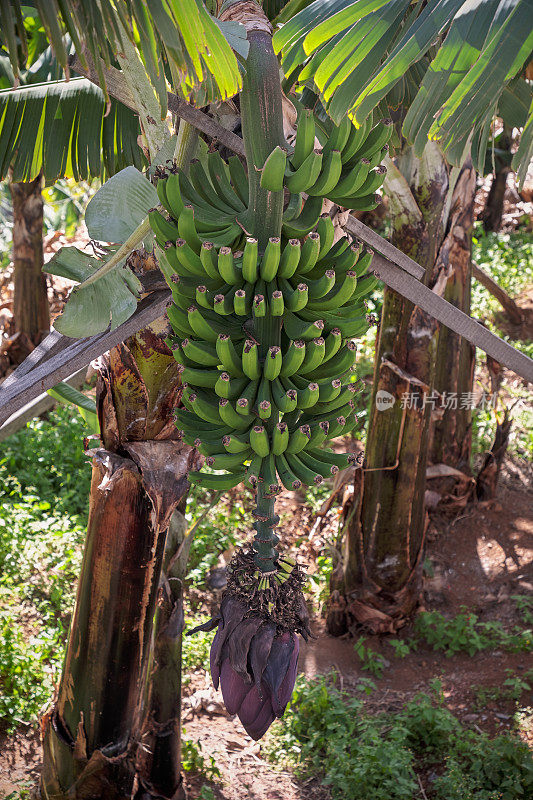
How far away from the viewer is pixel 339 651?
391 centimetres

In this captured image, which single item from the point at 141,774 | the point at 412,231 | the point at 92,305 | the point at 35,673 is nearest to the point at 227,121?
the point at 92,305

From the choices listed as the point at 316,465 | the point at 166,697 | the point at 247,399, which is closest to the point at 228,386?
the point at 247,399

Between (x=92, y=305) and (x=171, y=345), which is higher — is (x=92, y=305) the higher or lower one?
the higher one

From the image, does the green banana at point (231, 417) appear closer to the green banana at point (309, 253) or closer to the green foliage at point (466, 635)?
the green banana at point (309, 253)

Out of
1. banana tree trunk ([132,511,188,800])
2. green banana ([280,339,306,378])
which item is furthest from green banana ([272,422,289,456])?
banana tree trunk ([132,511,188,800])

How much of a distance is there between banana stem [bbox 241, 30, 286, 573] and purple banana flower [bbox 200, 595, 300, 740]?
0.25m

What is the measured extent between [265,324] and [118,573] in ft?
3.85

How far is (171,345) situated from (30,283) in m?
4.45

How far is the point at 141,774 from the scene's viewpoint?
2.65 m

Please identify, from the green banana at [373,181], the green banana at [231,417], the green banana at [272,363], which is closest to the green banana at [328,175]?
the green banana at [373,181]

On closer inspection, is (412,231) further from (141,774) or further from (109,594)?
(141,774)

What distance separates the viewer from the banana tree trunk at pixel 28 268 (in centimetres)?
515

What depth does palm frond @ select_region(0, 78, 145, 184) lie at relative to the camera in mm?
2848

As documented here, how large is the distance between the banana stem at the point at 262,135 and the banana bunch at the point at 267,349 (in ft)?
0.07
